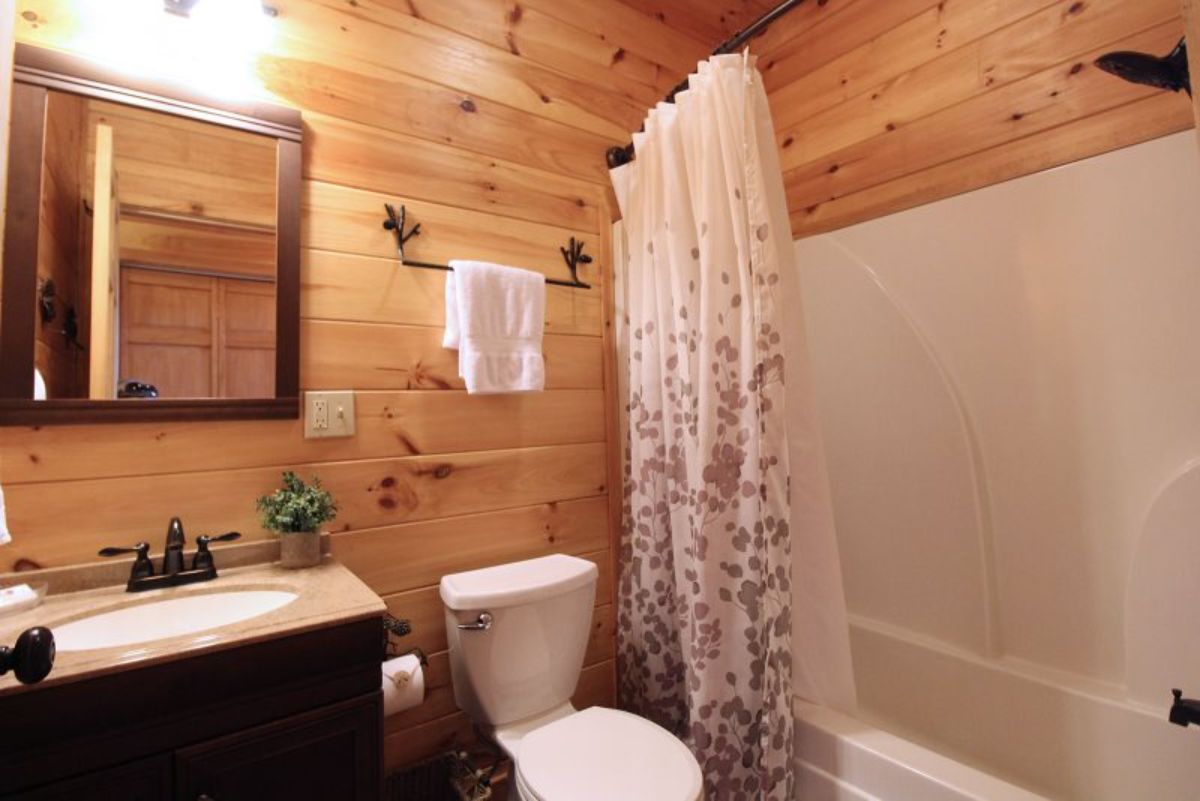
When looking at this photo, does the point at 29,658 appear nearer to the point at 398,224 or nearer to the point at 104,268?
the point at 104,268

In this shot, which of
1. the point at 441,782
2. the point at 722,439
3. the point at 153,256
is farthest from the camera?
the point at 441,782

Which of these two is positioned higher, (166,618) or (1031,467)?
(1031,467)

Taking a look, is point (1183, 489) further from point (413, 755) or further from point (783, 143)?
point (413, 755)

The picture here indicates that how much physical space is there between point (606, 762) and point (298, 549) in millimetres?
835

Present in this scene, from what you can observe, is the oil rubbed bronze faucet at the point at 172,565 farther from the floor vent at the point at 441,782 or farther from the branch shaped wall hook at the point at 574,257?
the branch shaped wall hook at the point at 574,257

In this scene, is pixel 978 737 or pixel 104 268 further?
pixel 978 737

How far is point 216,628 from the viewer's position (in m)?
0.94

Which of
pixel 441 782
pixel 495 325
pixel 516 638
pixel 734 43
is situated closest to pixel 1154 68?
pixel 734 43

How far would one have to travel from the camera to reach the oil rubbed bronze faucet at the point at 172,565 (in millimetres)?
1162

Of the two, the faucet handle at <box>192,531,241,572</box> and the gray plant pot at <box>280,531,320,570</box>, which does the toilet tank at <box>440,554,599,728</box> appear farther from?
the faucet handle at <box>192,531,241,572</box>

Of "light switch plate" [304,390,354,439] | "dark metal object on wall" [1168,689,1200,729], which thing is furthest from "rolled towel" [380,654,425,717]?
"dark metal object on wall" [1168,689,1200,729]

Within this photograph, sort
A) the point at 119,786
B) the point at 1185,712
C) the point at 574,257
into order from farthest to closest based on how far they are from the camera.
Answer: the point at 574,257 < the point at 1185,712 < the point at 119,786

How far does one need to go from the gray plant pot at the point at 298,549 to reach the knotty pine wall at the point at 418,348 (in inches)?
4.4

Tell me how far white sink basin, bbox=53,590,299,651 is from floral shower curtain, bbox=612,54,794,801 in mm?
952
